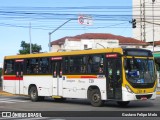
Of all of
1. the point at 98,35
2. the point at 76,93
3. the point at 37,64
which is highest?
the point at 98,35

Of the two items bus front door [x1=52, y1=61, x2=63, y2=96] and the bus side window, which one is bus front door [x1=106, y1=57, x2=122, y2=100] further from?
the bus side window

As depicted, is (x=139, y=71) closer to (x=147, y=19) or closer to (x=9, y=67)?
(x=9, y=67)

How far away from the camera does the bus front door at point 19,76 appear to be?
26047mm

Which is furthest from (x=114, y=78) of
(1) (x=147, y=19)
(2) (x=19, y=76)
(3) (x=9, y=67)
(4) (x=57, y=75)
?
(1) (x=147, y=19)

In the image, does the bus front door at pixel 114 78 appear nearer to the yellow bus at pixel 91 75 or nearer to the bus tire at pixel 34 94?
the yellow bus at pixel 91 75

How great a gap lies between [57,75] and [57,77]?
0.11m

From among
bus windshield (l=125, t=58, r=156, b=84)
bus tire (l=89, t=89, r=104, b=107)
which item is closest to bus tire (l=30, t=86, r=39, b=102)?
bus tire (l=89, t=89, r=104, b=107)

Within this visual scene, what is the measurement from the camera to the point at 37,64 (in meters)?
24.8

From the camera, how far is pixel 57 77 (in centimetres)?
2345

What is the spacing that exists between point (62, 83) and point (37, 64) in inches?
98.6

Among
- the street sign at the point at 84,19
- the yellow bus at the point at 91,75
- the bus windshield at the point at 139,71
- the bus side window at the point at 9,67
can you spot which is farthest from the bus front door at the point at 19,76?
the street sign at the point at 84,19

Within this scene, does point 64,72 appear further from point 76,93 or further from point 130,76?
point 130,76

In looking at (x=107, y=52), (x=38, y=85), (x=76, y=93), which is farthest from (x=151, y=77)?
(x=38, y=85)

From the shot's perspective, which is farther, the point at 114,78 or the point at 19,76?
the point at 19,76
